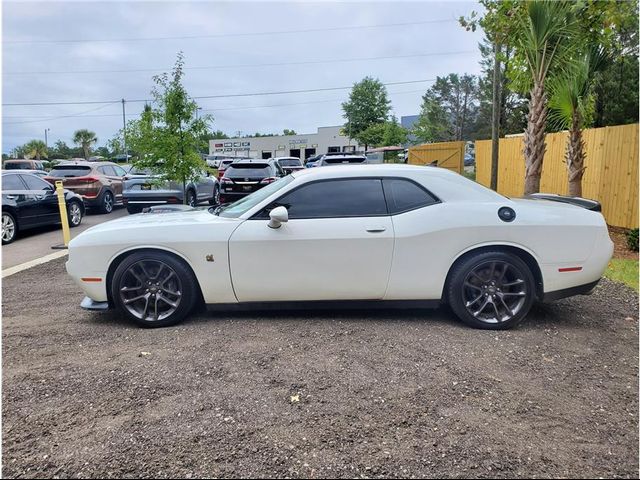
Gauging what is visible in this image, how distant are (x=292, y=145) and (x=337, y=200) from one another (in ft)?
216

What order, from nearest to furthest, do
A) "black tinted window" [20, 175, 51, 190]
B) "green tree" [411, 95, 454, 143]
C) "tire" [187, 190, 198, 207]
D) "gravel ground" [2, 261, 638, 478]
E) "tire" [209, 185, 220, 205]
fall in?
"gravel ground" [2, 261, 638, 478] < "black tinted window" [20, 175, 51, 190] < "tire" [187, 190, 198, 207] < "tire" [209, 185, 220, 205] < "green tree" [411, 95, 454, 143]

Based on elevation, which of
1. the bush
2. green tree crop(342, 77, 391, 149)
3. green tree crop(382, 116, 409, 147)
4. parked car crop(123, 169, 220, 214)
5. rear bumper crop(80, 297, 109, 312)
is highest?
green tree crop(342, 77, 391, 149)

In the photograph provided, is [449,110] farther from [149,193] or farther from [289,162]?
[149,193]

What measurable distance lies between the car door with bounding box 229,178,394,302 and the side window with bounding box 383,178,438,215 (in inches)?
4.4

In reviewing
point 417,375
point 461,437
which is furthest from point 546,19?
point 461,437

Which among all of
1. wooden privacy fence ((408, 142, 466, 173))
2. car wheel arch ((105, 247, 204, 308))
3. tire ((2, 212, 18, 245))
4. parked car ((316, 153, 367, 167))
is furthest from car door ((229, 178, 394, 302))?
wooden privacy fence ((408, 142, 466, 173))

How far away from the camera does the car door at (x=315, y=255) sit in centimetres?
425

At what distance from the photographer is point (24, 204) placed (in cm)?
1002

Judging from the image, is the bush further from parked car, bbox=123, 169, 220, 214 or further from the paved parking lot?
the paved parking lot

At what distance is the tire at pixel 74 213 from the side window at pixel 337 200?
925 centimetres

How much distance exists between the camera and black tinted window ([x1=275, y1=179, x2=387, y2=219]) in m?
4.39

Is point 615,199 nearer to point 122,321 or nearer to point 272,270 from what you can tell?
point 272,270

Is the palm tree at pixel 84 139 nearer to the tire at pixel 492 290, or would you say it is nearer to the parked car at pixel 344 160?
the parked car at pixel 344 160

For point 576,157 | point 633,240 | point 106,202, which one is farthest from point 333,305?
point 106,202
